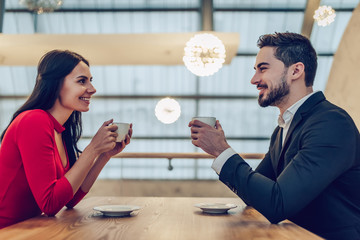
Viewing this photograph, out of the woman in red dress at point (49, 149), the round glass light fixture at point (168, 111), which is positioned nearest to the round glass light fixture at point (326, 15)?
the woman in red dress at point (49, 149)

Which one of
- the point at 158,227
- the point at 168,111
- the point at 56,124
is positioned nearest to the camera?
the point at 158,227

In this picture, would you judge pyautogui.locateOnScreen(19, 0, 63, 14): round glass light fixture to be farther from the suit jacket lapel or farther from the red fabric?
the suit jacket lapel

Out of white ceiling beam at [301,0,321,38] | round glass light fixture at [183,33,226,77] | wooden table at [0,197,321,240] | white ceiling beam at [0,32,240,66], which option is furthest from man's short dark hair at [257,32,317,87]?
white ceiling beam at [301,0,321,38]

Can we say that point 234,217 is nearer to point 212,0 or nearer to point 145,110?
point 212,0

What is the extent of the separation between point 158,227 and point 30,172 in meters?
0.56

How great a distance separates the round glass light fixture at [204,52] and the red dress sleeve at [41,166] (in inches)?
114

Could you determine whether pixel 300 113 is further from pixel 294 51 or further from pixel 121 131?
pixel 121 131

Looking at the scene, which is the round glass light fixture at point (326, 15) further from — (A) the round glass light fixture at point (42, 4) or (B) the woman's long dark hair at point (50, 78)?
(B) the woman's long dark hair at point (50, 78)

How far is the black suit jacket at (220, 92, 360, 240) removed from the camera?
128 centimetres

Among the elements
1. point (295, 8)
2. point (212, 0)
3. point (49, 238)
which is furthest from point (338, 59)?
point (49, 238)

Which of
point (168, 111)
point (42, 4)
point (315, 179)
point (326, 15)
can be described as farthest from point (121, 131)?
point (168, 111)

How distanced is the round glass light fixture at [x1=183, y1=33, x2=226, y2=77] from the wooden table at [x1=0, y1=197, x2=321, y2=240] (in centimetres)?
288

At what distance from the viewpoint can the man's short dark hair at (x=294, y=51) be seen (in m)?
1.68

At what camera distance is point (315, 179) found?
129 cm
